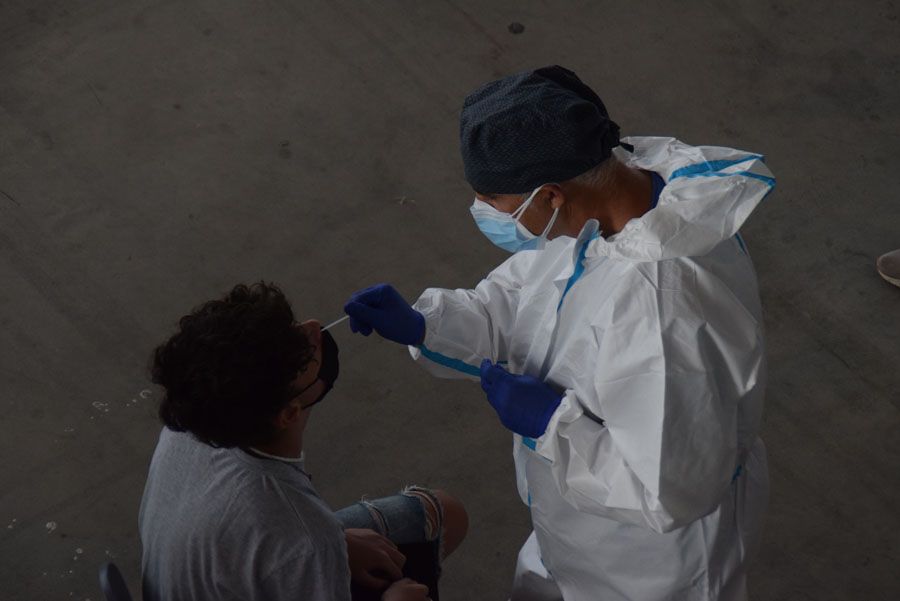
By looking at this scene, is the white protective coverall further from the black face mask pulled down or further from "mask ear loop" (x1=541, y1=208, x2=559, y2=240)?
the black face mask pulled down

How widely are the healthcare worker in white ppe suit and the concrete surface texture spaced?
2.51ft

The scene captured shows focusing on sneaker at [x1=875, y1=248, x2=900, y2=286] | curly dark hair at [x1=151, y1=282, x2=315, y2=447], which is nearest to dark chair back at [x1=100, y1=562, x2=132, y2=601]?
curly dark hair at [x1=151, y1=282, x2=315, y2=447]

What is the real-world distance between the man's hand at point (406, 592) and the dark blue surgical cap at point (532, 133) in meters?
0.73

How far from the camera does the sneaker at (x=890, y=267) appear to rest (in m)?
3.10

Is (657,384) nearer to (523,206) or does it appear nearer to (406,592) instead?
(523,206)

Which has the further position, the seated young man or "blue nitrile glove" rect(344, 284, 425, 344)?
"blue nitrile glove" rect(344, 284, 425, 344)

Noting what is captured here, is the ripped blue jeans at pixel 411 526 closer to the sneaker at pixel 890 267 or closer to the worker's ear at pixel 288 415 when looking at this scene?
the worker's ear at pixel 288 415

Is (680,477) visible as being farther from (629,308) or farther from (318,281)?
(318,281)

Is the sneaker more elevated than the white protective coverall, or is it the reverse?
the white protective coverall

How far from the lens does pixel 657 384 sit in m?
1.65

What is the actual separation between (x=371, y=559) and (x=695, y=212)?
33.1 inches

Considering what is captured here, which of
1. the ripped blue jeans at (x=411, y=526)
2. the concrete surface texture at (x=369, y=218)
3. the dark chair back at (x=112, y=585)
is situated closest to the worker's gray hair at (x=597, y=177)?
the ripped blue jeans at (x=411, y=526)

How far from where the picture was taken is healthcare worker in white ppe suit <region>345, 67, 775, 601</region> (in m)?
1.66

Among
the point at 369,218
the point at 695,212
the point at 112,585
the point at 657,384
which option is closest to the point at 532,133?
the point at 695,212
